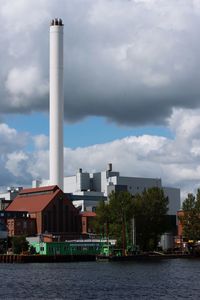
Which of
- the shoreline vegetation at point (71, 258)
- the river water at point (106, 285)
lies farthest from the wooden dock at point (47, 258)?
the river water at point (106, 285)

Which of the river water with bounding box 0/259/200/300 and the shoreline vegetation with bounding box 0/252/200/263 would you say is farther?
the shoreline vegetation with bounding box 0/252/200/263

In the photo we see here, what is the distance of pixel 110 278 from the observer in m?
110

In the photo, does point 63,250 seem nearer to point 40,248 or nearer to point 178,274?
point 40,248

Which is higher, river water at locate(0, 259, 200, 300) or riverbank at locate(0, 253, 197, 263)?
riverbank at locate(0, 253, 197, 263)

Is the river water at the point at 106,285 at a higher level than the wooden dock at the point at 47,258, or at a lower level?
lower

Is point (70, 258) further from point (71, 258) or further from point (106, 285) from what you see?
point (106, 285)

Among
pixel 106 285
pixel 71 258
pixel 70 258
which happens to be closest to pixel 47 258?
pixel 70 258

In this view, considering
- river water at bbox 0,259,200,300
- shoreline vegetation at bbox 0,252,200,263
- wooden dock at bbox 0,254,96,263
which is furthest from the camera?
wooden dock at bbox 0,254,96,263

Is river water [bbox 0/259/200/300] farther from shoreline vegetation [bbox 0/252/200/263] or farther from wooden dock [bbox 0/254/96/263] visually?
wooden dock [bbox 0/254/96/263]

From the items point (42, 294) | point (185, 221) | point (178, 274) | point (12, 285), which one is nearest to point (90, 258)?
point (185, 221)

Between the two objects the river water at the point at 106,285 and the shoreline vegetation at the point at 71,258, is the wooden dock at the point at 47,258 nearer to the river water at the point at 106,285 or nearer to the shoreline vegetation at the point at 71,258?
the shoreline vegetation at the point at 71,258

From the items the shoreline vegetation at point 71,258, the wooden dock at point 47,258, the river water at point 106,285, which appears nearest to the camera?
the river water at point 106,285

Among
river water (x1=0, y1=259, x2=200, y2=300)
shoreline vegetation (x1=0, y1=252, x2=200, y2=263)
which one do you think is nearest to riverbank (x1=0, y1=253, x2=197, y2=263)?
shoreline vegetation (x1=0, y1=252, x2=200, y2=263)

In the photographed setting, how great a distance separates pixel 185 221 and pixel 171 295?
382ft
